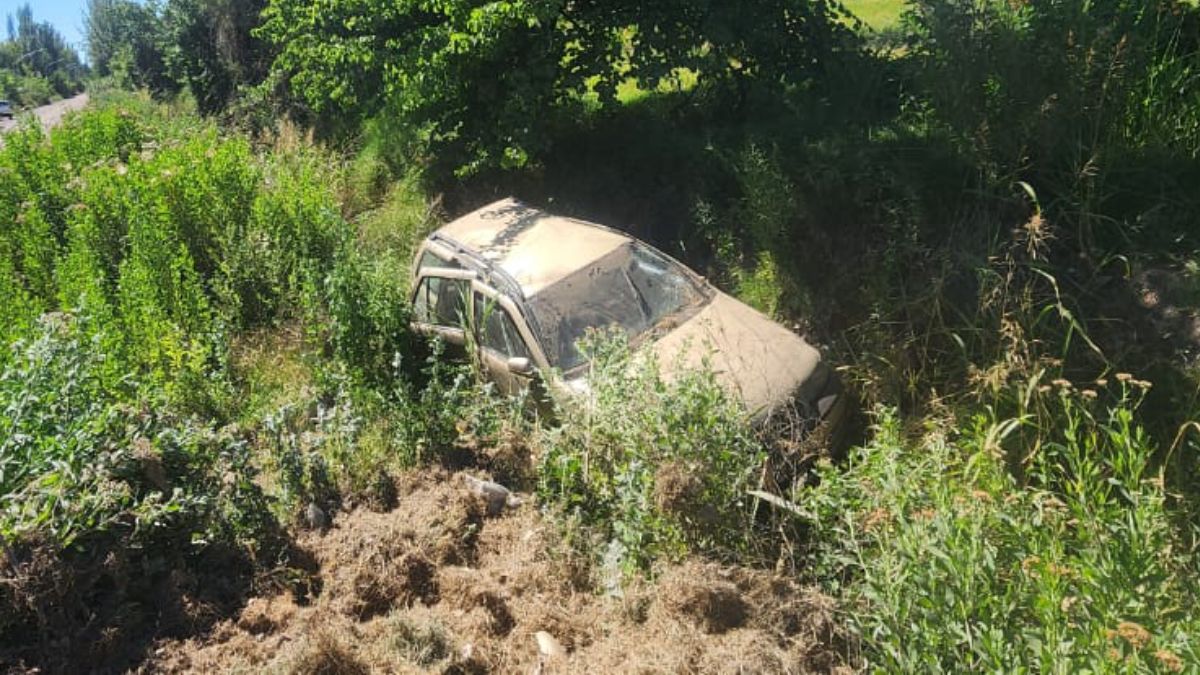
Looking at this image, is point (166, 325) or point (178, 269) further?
point (178, 269)

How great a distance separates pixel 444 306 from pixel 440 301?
0.07 metres

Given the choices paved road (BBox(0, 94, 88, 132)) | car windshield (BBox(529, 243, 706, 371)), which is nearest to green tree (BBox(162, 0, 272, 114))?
paved road (BBox(0, 94, 88, 132))

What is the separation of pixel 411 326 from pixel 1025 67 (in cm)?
535

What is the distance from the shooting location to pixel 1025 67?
673cm

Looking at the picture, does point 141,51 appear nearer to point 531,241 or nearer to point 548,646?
point 531,241

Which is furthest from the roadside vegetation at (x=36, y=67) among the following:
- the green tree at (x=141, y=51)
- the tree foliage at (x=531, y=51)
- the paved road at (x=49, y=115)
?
the tree foliage at (x=531, y=51)

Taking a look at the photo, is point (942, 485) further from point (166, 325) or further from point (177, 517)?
point (166, 325)

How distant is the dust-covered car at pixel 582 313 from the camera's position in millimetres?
5598

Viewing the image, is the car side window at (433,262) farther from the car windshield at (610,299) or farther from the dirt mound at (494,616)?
the dirt mound at (494,616)

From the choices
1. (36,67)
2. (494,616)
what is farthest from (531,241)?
(36,67)

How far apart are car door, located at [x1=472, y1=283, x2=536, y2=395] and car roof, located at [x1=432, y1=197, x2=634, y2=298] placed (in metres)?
0.23

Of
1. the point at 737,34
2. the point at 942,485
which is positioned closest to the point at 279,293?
the point at 737,34

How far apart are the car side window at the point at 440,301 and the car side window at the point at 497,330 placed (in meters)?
0.20

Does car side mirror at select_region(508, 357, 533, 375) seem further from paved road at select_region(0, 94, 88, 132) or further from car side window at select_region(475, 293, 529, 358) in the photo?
paved road at select_region(0, 94, 88, 132)
